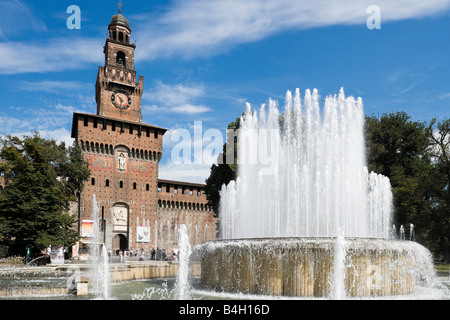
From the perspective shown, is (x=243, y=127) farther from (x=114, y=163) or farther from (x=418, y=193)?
(x=114, y=163)

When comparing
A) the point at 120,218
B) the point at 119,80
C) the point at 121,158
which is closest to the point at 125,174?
the point at 121,158

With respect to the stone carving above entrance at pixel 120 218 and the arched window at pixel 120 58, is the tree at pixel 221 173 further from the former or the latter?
the arched window at pixel 120 58

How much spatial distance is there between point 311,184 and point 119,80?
32.6 m

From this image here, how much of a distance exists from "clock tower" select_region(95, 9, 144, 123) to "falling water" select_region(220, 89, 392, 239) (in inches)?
1072

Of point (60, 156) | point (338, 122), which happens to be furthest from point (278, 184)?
point (60, 156)

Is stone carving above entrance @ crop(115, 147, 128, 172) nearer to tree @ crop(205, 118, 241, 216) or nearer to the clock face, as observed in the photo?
the clock face

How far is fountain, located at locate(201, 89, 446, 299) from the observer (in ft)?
32.7

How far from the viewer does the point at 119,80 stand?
149 feet

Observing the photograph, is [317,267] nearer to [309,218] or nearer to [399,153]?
[309,218]

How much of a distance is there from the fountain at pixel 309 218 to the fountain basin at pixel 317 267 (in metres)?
0.02

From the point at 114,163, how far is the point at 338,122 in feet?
94.9

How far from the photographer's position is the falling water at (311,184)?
58.8 ft

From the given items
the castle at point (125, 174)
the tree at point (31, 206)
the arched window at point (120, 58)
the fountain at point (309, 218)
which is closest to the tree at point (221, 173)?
the fountain at point (309, 218)

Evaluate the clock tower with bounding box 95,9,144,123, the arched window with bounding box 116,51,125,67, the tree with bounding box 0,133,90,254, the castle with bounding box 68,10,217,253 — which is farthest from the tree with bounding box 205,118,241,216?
the arched window with bounding box 116,51,125,67
